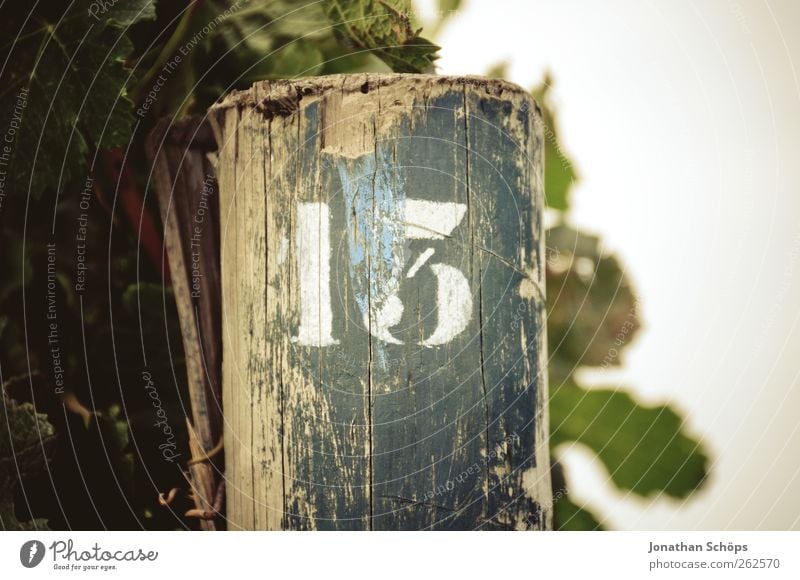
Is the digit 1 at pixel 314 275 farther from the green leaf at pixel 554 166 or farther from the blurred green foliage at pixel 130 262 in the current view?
the green leaf at pixel 554 166

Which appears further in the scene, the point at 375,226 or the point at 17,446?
the point at 17,446

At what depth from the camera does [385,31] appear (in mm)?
1406

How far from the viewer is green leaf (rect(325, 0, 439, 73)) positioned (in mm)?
1379

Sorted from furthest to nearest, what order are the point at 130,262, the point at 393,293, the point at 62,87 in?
the point at 130,262 → the point at 62,87 → the point at 393,293

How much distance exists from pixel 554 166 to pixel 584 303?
34 centimetres

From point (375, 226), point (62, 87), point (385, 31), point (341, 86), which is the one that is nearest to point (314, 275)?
point (375, 226)

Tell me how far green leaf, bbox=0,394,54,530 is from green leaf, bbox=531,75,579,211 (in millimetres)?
1231

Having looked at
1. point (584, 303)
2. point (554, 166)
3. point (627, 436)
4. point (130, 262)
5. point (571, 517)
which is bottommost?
point (571, 517)

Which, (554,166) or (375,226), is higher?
(554,166)

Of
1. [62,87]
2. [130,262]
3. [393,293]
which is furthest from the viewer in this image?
[130,262]

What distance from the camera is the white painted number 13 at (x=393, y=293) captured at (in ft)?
3.54

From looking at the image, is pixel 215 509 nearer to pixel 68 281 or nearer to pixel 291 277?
pixel 291 277

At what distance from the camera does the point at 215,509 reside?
137cm

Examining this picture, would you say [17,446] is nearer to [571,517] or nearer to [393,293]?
[393,293]
